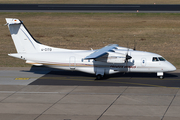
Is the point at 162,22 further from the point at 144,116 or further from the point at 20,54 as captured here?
the point at 144,116

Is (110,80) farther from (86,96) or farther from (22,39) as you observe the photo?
(22,39)

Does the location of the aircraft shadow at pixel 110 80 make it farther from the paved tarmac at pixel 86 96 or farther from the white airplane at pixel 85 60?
the white airplane at pixel 85 60

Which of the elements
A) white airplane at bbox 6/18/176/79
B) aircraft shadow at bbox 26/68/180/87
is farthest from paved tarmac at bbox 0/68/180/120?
white airplane at bbox 6/18/176/79

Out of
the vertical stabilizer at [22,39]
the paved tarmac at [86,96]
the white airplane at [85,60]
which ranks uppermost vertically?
the vertical stabilizer at [22,39]

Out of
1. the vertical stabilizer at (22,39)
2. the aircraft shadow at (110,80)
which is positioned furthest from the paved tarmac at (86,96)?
the vertical stabilizer at (22,39)

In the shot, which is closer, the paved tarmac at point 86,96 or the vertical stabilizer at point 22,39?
the paved tarmac at point 86,96

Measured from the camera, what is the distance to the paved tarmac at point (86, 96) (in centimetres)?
1769

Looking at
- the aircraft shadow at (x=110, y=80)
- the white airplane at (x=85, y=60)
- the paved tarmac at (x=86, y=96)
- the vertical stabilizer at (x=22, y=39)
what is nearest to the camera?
the paved tarmac at (x=86, y=96)

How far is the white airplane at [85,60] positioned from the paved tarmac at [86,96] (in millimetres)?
1151

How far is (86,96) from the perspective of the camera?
21.5 m

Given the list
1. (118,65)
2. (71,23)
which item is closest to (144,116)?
(118,65)

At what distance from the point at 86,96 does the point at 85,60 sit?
19.4 ft

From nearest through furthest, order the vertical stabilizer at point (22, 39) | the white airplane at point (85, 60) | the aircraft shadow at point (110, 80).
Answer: the aircraft shadow at point (110, 80)
the white airplane at point (85, 60)
the vertical stabilizer at point (22, 39)

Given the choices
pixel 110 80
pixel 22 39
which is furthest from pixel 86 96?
pixel 22 39
